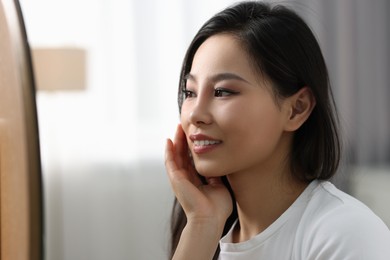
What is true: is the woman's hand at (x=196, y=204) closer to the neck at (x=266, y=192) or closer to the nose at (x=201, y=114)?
the neck at (x=266, y=192)

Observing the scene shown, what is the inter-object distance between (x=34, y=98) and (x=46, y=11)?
250 centimetres

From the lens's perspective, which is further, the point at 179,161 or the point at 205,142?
the point at 179,161

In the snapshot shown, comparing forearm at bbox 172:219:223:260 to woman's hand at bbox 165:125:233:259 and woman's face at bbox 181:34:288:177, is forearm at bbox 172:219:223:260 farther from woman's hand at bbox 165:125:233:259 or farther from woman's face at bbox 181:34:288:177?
woman's face at bbox 181:34:288:177

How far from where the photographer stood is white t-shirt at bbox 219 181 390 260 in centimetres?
101

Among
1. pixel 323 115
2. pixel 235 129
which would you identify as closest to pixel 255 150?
pixel 235 129

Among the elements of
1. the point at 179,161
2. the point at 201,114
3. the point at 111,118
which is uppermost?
the point at 201,114

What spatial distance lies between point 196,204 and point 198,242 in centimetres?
8

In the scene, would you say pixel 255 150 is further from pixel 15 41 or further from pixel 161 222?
pixel 161 222

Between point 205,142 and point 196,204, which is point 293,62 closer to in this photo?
point 205,142

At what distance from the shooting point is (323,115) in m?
1.22

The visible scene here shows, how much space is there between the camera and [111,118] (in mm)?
3104

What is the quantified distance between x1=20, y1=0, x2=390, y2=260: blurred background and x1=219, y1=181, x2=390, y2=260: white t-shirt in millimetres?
1846

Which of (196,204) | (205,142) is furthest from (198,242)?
(205,142)

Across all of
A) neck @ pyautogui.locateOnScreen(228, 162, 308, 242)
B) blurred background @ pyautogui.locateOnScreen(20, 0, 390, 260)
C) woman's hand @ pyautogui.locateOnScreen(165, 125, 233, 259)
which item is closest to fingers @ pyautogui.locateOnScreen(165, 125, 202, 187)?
woman's hand @ pyautogui.locateOnScreen(165, 125, 233, 259)
